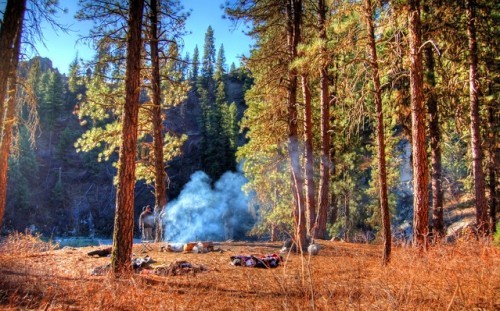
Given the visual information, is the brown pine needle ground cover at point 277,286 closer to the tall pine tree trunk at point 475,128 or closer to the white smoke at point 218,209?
the tall pine tree trunk at point 475,128

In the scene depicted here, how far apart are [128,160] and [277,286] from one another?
11.9ft

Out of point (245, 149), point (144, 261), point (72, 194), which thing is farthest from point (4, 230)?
point (144, 261)

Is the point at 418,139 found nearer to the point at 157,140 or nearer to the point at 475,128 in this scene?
the point at 475,128

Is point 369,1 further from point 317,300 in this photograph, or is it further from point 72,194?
point 72,194

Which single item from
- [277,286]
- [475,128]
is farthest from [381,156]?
[475,128]

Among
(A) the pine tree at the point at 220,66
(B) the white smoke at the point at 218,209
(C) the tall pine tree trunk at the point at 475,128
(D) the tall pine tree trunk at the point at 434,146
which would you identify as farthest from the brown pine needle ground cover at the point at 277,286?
(A) the pine tree at the point at 220,66

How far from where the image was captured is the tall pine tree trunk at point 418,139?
23.8 feet

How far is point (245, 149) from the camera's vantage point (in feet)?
46.0

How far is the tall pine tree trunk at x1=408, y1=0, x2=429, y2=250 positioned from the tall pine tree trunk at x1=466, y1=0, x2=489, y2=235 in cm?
318

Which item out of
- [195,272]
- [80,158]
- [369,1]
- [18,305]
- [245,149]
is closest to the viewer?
[18,305]

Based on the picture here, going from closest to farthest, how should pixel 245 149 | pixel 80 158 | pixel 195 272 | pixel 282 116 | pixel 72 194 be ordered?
pixel 195 272 → pixel 282 116 → pixel 245 149 → pixel 72 194 → pixel 80 158

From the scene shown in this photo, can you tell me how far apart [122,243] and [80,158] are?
2329 inches

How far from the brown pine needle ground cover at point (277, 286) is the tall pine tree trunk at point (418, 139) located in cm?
71

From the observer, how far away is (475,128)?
31.3 feet
